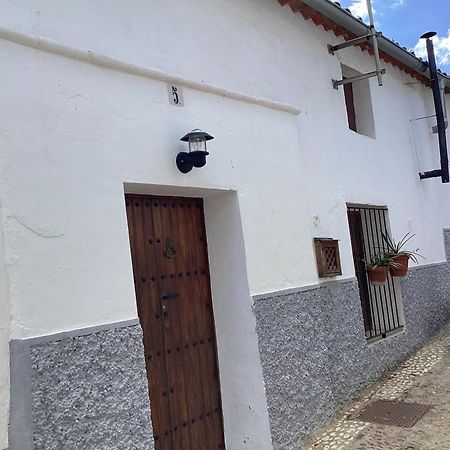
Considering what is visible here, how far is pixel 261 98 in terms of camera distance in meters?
4.98

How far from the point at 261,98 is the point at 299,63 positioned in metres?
1.31

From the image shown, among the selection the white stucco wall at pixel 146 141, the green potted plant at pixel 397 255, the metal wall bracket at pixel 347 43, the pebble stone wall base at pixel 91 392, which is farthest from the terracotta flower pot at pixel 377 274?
the pebble stone wall base at pixel 91 392

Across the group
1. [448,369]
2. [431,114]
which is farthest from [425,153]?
[448,369]

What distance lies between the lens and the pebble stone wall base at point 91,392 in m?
2.87

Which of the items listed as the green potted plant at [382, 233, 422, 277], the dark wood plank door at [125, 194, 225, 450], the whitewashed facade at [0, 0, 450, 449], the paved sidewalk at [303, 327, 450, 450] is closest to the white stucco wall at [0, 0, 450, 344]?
the whitewashed facade at [0, 0, 450, 449]

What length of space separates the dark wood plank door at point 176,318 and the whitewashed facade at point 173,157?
0.46ft

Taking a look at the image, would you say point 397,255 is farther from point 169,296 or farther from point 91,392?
point 91,392

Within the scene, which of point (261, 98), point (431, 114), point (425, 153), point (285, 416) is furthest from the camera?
point (431, 114)

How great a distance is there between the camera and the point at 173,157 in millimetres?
3955

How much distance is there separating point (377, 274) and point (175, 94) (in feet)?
13.8

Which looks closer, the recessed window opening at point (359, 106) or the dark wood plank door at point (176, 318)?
the dark wood plank door at point (176, 318)

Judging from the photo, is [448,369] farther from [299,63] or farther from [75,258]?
[75,258]

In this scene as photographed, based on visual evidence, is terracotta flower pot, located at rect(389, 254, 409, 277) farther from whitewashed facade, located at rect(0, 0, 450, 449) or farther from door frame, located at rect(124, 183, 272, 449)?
door frame, located at rect(124, 183, 272, 449)

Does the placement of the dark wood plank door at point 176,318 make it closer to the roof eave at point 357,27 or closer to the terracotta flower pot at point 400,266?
the roof eave at point 357,27
